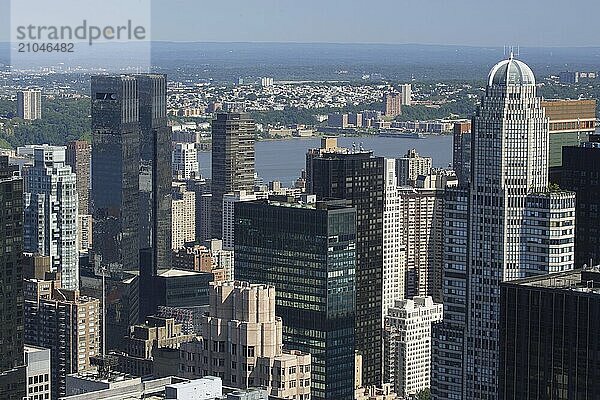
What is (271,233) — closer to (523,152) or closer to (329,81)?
(523,152)

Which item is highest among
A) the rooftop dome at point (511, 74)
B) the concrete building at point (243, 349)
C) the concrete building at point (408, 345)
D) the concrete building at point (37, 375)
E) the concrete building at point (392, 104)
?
the rooftop dome at point (511, 74)

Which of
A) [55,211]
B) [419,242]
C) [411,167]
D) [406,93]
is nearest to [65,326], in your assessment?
[55,211]

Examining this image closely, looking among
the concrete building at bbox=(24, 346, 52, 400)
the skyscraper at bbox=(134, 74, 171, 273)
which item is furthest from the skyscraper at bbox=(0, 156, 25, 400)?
the skyscraper at bbox=(134, 74, 171, 273)

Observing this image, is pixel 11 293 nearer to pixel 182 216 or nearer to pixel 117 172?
pixel 117 172

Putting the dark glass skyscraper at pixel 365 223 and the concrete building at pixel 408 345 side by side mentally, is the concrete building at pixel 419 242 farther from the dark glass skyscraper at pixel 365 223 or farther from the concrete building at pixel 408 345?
the dark glass skyscraper at pixel 365 223

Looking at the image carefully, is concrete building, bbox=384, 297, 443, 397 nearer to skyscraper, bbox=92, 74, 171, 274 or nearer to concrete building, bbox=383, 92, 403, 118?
skyscraper, bbox=92, 74, 171, 274

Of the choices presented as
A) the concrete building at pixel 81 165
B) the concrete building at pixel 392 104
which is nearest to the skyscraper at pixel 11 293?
the concrete building at pixel 81 165

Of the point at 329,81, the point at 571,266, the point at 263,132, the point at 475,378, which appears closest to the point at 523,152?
the point at 571,266
